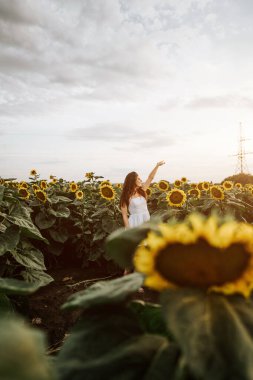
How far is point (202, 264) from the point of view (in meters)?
0.79

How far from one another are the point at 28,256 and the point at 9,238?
56cm

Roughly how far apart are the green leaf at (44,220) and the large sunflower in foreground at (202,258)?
6.58 m

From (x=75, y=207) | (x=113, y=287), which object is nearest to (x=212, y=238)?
(x=113, y=287)

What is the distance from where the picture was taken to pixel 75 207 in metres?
8.68

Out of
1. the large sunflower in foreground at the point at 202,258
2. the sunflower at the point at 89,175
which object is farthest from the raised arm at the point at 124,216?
the large sunflower in foreground at the point at 202,258

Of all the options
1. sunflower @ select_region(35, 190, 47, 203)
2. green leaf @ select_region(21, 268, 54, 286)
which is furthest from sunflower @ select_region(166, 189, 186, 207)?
green leaf @ select_region(21, 268, 54, 286)

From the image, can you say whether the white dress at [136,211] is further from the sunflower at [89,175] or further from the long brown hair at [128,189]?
the sunflower at [89,175]

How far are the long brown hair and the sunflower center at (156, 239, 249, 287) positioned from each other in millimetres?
6251

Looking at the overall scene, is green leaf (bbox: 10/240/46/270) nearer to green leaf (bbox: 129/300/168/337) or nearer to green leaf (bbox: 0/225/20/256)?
green leaf (bbox: 0/225/20/256)

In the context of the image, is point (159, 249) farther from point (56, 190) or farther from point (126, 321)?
point (56, 190)

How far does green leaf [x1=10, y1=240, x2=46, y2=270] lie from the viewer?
400cm

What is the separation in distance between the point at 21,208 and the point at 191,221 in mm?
3233

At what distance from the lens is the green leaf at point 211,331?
2.20 ft

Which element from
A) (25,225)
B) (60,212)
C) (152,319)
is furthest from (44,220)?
(152,319)
